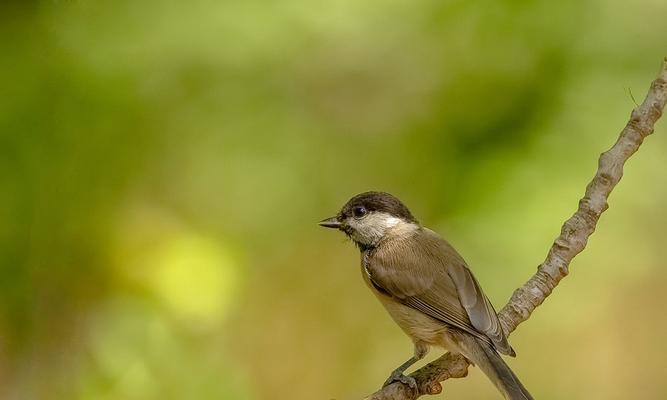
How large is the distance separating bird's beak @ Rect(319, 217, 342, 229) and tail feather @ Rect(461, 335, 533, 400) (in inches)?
29.5

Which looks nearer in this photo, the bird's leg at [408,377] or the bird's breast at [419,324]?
the bird's leg at [408,377]

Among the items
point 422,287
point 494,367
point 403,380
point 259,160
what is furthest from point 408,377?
point 259,160

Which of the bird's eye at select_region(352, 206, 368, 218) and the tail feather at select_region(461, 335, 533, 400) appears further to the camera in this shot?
the bird's eye at select_region(352, 206, 368, 218)

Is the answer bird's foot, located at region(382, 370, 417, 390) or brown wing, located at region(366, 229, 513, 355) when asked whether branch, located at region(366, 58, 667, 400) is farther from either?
brown wing, located at region(366, 229, 513, 355)

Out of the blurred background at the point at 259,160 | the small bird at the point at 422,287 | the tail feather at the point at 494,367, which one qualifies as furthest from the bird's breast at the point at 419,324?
the blurred background at the point at 259,160

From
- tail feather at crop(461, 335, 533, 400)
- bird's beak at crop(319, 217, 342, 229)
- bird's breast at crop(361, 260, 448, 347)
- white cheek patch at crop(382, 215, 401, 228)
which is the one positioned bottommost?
tail feather at crop(461, 335, 533, 400)

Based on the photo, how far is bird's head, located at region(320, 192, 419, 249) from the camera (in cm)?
378

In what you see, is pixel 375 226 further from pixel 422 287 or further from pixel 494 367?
pixel 494 367

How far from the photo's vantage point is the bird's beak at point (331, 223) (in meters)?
3.76

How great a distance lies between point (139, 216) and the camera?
11.7 feet

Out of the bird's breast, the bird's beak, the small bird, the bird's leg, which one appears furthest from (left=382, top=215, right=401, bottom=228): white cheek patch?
the bird's leg

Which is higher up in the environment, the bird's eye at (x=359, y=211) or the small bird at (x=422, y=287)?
the bird's eye at (x=359, y=211)

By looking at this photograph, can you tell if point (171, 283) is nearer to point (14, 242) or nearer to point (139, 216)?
point (139, 216)

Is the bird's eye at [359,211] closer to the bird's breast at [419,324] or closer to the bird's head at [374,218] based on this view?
the bird's head at [374,218]
